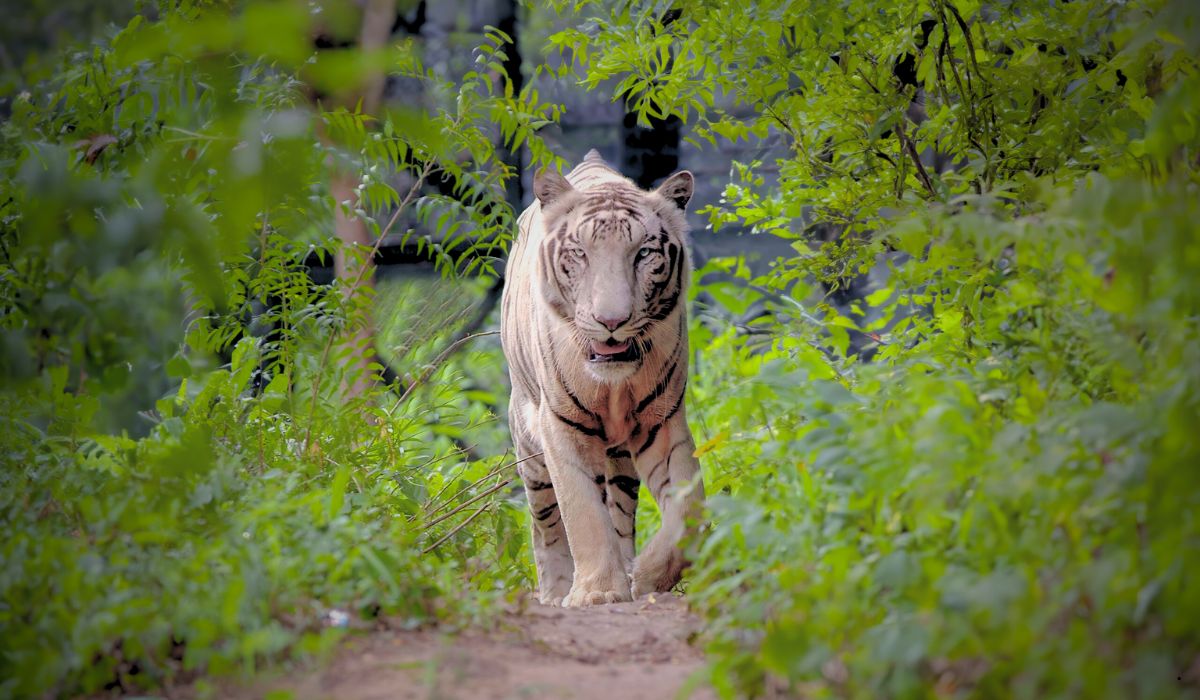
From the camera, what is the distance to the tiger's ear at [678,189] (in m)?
4.62

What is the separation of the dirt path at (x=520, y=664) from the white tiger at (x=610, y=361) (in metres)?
0.89

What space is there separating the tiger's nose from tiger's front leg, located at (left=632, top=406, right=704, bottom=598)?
476 millimetres

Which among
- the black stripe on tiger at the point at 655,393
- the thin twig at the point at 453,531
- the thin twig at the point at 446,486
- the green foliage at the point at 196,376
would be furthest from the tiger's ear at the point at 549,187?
the thin twig at the point at 453,531

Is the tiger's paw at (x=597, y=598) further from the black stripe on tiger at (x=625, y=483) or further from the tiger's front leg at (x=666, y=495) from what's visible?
the black stripe on tiger at (x=625, y=483)

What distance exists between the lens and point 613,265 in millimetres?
4195

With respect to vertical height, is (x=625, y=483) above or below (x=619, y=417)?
below

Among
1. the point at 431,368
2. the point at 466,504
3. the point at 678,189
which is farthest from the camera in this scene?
the point at 431,368

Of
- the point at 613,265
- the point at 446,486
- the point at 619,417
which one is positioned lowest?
the point at 446,486

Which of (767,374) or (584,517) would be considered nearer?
(767,374)

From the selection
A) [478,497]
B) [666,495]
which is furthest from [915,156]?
[478,497]

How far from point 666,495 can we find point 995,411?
→ 5.47 feet

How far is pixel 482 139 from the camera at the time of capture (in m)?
4.50

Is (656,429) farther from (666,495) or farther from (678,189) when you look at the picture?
(678,189)

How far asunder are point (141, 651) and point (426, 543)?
198cm
